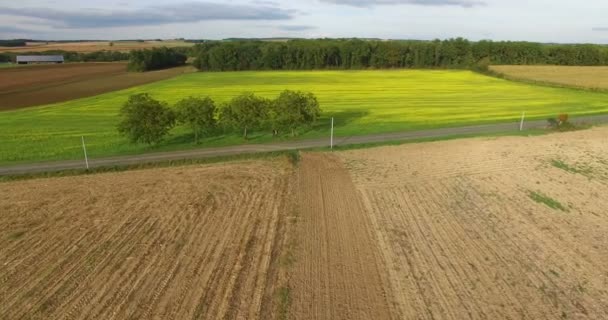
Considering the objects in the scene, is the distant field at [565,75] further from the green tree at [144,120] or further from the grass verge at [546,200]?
the green tree at [144,120]

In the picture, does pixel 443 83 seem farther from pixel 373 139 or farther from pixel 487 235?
pixel 487 235

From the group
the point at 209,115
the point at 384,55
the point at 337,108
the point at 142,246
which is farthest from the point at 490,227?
the point at 384,55

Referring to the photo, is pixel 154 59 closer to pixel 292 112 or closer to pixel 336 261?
pixel 292 112

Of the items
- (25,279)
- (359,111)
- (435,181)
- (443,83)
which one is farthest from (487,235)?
(443,83)

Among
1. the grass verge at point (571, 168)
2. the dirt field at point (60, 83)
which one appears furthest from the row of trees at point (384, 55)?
the grass verge at point (571, 168)

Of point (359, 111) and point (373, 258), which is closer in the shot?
point (373, 258)

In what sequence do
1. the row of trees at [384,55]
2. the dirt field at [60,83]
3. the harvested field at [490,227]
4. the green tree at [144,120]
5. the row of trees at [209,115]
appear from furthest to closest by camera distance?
the row of trees at [384,55] → the dirt field at [60,83] → the row of trees at [209,115] → the green tree at [144,120] → the harvested field at [490,227]
